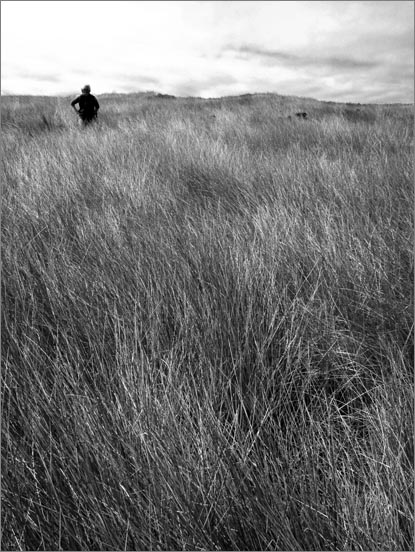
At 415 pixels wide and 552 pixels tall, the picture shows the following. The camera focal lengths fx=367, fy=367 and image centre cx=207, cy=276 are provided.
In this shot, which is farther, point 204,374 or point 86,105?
point 86,105

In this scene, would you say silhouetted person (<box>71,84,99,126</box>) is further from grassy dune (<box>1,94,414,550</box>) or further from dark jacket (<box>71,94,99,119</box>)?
grassy dune (<box>1,94,414,550</box>)

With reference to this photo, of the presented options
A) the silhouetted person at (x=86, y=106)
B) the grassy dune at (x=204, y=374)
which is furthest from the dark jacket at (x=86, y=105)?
the grassy dune at (x=204, y=374)

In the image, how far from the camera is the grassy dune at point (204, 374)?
0.64 metres

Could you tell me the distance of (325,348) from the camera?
44.7 inches

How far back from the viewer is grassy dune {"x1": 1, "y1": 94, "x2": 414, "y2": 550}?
25.1 inches

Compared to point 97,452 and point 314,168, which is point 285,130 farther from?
point 97,452

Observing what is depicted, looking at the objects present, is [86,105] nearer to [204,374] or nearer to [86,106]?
[86,106]

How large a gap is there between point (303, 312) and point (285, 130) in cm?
547

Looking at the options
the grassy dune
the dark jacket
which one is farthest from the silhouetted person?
the grassy dune

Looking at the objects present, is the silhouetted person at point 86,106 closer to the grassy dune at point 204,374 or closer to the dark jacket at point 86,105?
the dark jacket at point 86,105

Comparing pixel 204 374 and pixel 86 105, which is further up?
pixel 86 105

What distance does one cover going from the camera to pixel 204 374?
949 mm

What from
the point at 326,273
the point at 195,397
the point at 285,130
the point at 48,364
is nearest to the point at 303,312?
the point at 326,273

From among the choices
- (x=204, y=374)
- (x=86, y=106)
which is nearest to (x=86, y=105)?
(x=86, y=106)
